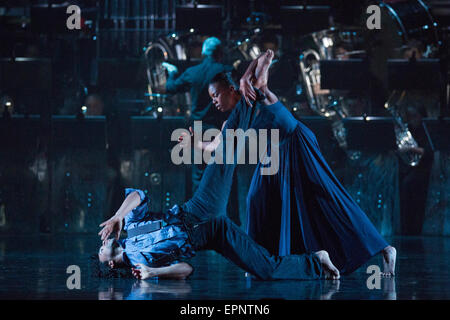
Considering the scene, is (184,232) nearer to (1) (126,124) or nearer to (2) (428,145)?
(1) (126,124)

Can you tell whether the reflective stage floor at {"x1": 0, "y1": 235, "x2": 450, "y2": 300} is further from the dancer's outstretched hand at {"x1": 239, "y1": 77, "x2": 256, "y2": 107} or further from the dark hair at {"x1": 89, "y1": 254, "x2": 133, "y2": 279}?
the dancer's outstretched hand at {"x1": 239, "y1": 77, "x2": 256, "y2": 107}

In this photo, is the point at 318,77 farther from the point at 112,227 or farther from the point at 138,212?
the point at 112,227

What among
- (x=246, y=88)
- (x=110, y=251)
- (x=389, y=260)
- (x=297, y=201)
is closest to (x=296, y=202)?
(x=297, y=201)

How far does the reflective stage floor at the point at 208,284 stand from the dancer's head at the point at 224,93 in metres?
1.06

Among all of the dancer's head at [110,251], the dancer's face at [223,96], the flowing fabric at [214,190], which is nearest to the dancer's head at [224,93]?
the dancer's face at [223,96]

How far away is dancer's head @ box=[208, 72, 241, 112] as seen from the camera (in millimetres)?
4570

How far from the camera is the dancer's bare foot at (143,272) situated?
145 inches

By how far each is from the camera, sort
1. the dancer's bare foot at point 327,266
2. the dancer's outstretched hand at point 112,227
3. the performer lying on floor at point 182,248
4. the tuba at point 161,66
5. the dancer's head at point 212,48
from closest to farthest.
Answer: the dancer's outstretched hand at point 112,227 → the performer lying on floor at point 182,248 → the dancer's bare foot at point 327,266 → the dancer's head at point 212,48 → the tuba at point 161,66

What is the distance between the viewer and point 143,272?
3.67 meters

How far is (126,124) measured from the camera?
7.51 metres

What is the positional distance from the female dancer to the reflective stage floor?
0.18m

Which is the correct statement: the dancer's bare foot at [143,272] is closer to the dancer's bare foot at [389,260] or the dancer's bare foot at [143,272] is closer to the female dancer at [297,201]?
the female dancer at [297,201]

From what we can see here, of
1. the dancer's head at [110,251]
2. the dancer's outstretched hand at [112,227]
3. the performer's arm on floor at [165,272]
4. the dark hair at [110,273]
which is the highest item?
the dancer's outstretched hand at [112,227]

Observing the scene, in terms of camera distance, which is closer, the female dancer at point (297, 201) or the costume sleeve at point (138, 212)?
the costume sleeve at point (138, 212)
